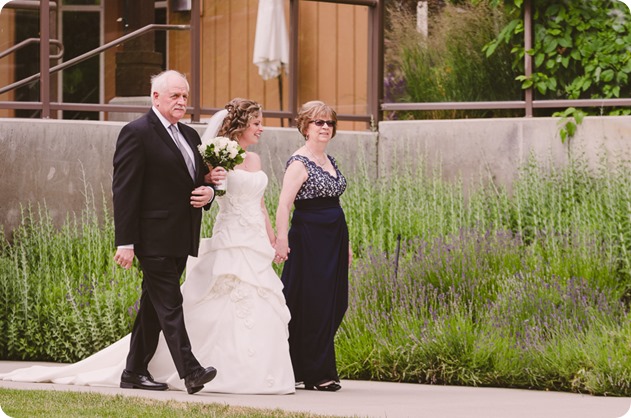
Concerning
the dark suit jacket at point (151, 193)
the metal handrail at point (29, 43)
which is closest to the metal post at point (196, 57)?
the metal handrail at point (29, 43)

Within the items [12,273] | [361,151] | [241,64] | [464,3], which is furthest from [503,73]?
[12,273]

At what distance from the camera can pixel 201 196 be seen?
7.59 m

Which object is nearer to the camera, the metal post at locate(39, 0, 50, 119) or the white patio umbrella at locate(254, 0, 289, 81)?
the metal post at locate(39, 0, 50, 119)

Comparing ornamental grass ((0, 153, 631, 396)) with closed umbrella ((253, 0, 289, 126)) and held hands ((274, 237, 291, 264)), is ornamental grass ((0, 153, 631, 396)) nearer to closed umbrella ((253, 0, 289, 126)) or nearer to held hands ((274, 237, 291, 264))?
held hands ((274, 237, 291, 264))

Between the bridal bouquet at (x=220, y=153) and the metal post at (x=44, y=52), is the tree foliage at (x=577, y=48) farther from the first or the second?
the bridal bouquet at (x=220, y=153)

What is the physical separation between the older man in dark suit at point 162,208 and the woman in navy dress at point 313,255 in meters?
0.92

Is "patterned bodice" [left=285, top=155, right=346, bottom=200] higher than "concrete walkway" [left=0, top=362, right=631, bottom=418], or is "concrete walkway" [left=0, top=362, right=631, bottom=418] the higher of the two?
"patterned bodice" [left=285, top=155, right=346, bottom=200]

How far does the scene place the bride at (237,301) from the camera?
7758 mm

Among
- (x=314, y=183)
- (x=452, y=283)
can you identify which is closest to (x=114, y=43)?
(x=452, y=283)

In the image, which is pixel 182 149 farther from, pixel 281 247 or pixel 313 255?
pixel 313 255

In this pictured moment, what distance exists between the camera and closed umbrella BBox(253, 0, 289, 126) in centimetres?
1402

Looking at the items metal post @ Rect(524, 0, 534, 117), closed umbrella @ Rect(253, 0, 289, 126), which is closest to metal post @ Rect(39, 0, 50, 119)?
closed umbrella @ Rect(253, 0, 289, 126)

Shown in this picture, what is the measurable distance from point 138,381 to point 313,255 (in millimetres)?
1517

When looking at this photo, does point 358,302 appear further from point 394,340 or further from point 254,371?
point 254,371
